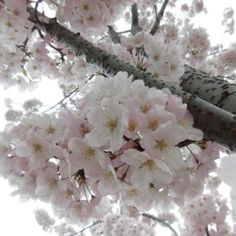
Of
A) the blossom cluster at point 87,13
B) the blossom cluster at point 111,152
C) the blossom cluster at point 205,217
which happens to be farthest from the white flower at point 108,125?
the blossom cluster at point 205,217

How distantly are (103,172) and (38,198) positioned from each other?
37 centimetres

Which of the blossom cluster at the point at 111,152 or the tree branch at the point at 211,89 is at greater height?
the tree branch at the point at 211,89

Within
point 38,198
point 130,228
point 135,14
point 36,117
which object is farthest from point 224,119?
point 130,228

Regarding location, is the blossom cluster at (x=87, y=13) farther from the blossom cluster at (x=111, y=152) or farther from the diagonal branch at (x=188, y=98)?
the blossom cluster at (x=111, y=152)

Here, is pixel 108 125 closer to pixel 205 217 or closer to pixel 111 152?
pixel 111 152

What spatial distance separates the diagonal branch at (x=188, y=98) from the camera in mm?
1149

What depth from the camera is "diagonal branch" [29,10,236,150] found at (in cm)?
115

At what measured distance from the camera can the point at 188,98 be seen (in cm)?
129

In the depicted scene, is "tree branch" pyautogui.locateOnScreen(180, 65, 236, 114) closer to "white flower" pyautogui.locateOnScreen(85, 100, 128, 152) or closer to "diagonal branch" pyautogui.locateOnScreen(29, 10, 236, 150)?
"diagonal branch" pyautogui.locateOnScreen(29, 10, 236, 150)

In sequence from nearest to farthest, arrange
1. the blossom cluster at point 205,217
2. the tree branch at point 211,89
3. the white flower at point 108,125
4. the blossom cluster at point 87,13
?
the white flower at point 108,125
the tree branch at point 211,89
the blossom cluster at point 87,13
the blossom cluster at point 205,217

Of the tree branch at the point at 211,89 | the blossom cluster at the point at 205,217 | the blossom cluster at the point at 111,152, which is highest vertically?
the tree branch at the point at 211,89

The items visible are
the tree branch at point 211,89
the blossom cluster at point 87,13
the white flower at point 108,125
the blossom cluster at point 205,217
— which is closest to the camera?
the white flower at point 108,125

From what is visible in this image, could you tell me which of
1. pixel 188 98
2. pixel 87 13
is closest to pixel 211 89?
pixel 188 98

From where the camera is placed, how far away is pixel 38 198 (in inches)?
57.2
